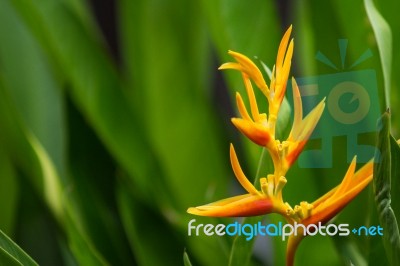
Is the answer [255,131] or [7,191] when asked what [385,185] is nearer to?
[255,131]

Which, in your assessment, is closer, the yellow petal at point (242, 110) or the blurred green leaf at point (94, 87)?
the yellow petal at point (242, 110)

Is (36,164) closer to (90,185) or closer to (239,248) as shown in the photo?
(90,185)

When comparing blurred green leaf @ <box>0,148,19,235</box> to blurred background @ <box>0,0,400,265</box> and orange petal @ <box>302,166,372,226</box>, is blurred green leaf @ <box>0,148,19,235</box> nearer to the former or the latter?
blurred background @ <box>0,0,400,265</box>

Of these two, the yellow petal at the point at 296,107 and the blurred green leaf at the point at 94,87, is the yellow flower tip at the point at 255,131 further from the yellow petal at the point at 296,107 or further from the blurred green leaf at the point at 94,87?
the blurred green leaf at the point at 94,87

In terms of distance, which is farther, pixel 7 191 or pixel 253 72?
pixel 7 191

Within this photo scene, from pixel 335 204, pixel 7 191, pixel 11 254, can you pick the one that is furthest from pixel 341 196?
pixel 7 191

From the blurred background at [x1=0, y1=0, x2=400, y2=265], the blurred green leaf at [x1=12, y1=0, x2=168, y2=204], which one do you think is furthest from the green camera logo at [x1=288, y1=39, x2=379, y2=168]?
the blurred green leaf at [x1=12, y1=0, x2=168, y2=204]

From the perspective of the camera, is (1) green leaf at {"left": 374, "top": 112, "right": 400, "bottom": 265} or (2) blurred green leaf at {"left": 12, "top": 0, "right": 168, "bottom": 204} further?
(2) blurred green leaf at {"left": 12, "top": 0, "right": 168, "bottom": 204}

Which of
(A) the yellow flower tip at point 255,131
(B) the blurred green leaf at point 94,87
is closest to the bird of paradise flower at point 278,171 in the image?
(A) the yellow flower tip at point 255,131
